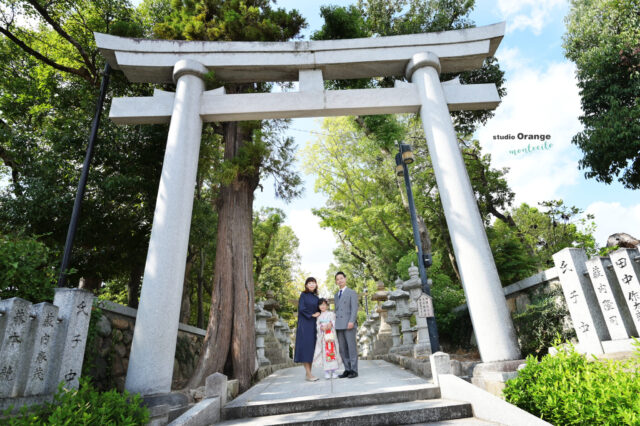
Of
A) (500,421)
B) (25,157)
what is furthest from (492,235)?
(25,157)

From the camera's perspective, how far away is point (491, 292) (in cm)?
437

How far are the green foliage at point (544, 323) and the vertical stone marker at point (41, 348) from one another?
6052 mm

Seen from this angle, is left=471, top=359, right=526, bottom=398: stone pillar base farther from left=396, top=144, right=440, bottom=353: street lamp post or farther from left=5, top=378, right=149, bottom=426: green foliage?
left=5, top=378, right=149, bottom=426: green foliage

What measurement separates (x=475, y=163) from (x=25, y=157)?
16101mm

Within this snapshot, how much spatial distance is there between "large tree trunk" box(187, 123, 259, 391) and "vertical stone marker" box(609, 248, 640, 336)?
549cm

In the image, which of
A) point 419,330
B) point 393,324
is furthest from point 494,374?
point 393,324

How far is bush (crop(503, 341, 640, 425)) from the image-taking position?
2145 mm

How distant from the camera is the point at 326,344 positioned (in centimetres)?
561

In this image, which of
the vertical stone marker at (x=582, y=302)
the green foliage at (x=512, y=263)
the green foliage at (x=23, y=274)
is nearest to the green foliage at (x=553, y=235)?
the green foliage at (x=512, y=263)

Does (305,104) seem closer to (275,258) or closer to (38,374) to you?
(38,374)

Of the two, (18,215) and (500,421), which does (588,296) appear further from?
(18,215)

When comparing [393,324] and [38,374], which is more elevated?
[393,324]

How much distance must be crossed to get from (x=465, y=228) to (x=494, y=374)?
1.92m

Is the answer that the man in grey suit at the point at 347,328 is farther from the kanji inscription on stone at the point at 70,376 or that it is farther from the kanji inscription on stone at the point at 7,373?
the kanji inscription on stone at the point at 7,373
